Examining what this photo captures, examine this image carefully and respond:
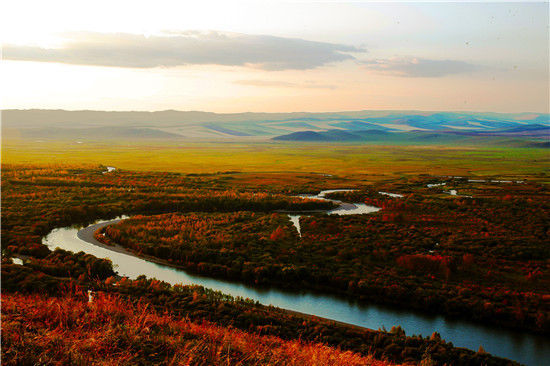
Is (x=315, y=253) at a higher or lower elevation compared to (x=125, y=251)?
lower

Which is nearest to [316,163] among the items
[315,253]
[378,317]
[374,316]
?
[315,253]

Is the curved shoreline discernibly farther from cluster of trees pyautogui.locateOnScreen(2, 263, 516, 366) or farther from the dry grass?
the dry grass

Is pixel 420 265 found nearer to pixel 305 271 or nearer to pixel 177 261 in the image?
pixel 305 271

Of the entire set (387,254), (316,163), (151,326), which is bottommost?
(387,254)

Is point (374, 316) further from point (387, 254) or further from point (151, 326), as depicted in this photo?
point (151, 326)

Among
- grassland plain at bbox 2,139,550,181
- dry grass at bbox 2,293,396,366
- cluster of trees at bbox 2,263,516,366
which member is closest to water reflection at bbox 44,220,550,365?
cluster of trees at bbox 2,263,516,366

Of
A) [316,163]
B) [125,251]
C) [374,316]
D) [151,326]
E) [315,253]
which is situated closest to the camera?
[151,326]

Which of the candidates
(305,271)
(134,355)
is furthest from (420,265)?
(134,355)

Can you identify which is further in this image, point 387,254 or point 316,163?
point 316,163

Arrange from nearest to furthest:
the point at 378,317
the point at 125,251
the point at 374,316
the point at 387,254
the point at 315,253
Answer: the point at 378,317
the point at 374,316
the point at 387,254
the point at 315,253
the point at 125,251

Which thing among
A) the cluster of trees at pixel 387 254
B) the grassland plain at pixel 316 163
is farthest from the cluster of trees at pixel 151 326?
the grassland plain at pixel 316 163

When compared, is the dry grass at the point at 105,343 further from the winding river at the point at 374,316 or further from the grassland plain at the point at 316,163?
the grassland plain at the point at 316,163
